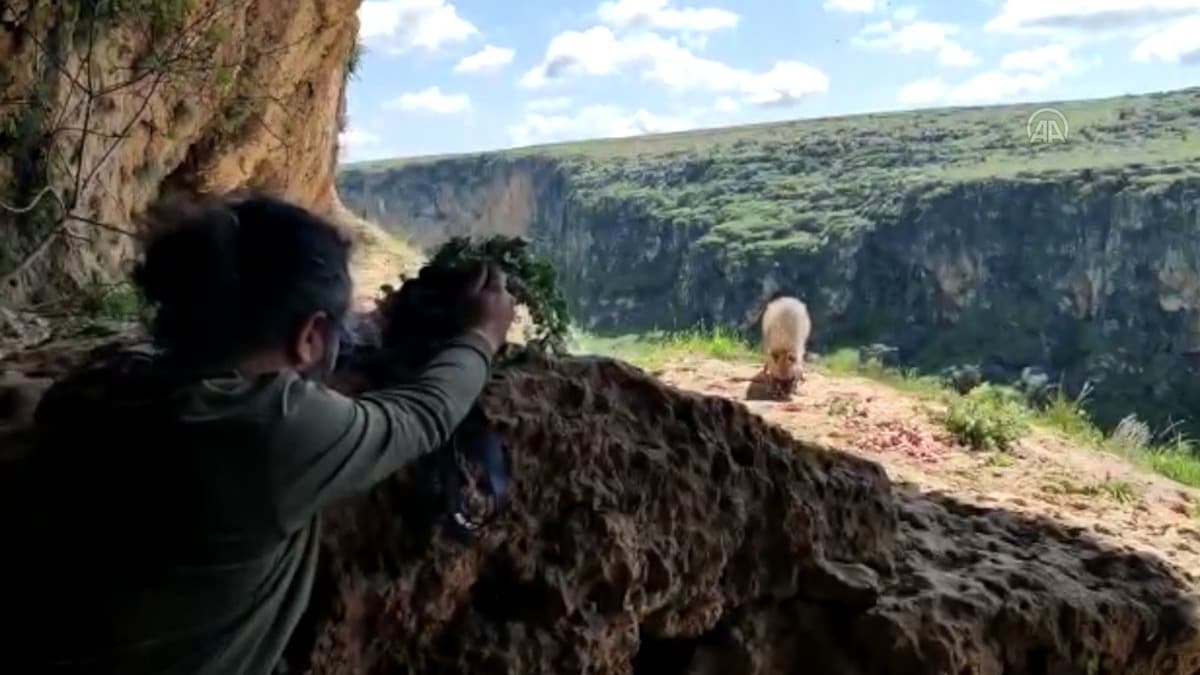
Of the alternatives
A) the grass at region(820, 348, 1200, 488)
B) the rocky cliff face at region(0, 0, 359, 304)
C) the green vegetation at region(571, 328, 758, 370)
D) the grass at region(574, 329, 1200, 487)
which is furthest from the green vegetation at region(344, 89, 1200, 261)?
the rocky cliff face at region(0, 0, 359, 304)

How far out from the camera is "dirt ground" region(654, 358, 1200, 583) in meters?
5.25

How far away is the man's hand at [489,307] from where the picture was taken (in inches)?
92.7

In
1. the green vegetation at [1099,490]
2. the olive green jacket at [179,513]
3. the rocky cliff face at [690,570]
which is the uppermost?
the olive green jacket at [179,513]

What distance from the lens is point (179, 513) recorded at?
1.76 metres

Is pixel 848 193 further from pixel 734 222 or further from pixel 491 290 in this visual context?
pixel 491 290

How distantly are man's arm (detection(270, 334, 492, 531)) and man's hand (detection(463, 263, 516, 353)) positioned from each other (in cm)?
27

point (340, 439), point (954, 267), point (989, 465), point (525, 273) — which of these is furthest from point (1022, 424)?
point (954, 267)

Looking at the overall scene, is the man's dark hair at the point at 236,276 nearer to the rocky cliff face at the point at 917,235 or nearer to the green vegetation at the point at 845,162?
the rocky cliff face at the point at 917,235

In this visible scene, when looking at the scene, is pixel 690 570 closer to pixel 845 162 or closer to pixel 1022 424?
pixel 1022 424

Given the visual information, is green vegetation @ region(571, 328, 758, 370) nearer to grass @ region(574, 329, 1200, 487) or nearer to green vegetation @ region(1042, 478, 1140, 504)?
grass @ region(574, 329, 1200, 487)

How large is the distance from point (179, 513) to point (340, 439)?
0.73 ft

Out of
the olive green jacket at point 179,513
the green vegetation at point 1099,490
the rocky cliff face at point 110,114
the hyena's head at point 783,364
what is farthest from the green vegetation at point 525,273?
the hyena's head at point 783,364

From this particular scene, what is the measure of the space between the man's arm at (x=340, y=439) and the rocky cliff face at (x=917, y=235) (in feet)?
59.5

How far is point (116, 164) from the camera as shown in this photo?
656 cm
